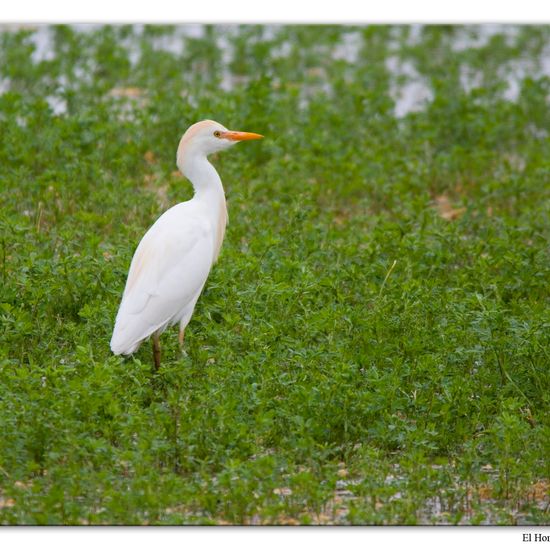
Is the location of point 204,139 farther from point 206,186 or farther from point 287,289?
point 287,289

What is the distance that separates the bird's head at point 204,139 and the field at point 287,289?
2.25 ft

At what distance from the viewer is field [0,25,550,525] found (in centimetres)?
506

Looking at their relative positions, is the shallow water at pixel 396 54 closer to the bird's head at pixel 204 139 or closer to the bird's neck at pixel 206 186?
the bird's head at pixel 204 139

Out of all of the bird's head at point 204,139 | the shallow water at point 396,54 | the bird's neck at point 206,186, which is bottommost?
the bird's neck at point 206,186

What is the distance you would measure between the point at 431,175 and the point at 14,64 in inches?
140

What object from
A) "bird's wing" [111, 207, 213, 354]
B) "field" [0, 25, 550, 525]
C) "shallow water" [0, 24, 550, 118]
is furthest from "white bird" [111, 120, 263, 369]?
"shallow water" [0, 24, 550, 118]

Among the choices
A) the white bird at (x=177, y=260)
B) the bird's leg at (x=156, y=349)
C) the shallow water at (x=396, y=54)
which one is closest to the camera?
the white bird at (x=177, y=260)

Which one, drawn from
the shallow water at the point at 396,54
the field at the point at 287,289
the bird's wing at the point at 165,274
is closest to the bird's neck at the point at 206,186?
the bird's wing at the point at 165,274

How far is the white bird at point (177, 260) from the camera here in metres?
6.04

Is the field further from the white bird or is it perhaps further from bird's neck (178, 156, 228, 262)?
bird's neck (178, 156, 228, 262)
